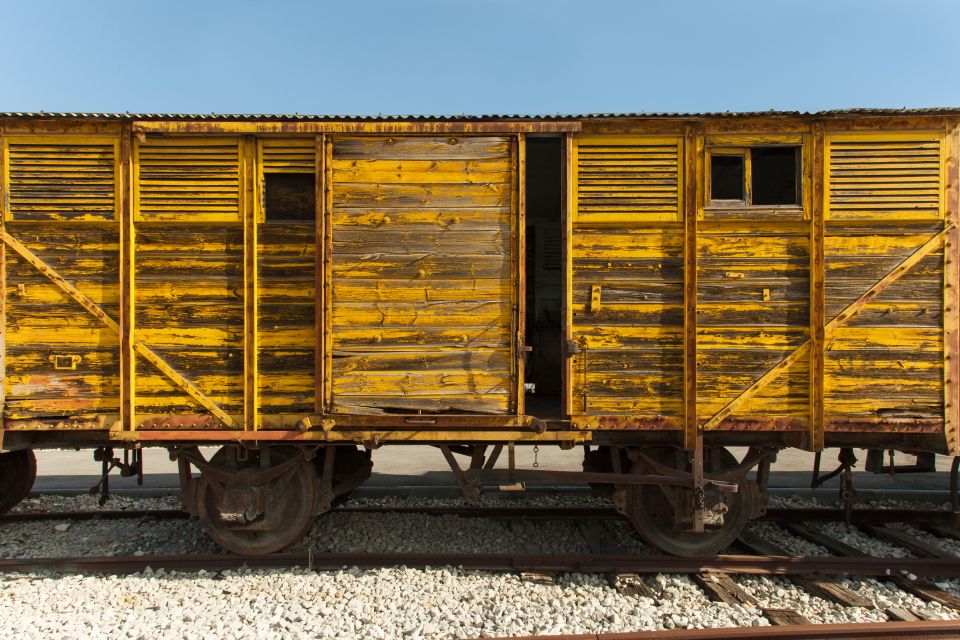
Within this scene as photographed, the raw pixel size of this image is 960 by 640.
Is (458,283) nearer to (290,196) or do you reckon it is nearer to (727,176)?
(290,196)

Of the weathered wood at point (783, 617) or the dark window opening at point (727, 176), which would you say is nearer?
the weathered wood at point (783, 617)

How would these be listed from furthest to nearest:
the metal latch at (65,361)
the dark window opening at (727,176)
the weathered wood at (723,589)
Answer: the dark window opening at (727,176), the metal latch at (65,361), the weathered wood at (723,589)

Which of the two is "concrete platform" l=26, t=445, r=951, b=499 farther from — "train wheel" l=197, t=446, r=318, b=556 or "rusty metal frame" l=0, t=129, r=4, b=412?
"rusty metal frame" l=0, t=129, r=4, b=412

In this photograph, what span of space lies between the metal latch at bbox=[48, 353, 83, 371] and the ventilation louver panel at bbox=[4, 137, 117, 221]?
134 centimetres

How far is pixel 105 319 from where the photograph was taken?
4.79 metres

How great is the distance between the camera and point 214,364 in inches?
A: 191

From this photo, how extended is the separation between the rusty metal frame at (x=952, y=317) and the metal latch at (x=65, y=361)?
8.20 meters

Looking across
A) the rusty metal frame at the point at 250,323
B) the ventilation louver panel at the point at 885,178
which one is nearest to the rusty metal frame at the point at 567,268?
the ventilation louver panel at the point at 885,178

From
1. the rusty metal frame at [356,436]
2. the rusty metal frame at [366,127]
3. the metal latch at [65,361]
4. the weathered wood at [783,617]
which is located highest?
the rusty metal frame at [366,127]

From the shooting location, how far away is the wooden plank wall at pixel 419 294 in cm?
480

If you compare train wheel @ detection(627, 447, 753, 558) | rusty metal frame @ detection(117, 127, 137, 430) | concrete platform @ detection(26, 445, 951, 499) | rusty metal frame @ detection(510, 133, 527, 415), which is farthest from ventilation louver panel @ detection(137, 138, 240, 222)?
train wheel @ detection(627, 447, 753, 558)

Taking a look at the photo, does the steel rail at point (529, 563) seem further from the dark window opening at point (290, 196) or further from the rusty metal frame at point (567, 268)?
the dark window opening at point (290, 196)

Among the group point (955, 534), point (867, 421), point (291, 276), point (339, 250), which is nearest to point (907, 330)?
point (867, 421)

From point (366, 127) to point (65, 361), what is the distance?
3650 mm
